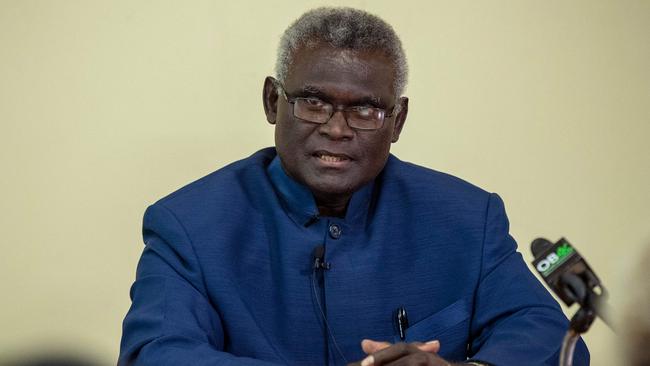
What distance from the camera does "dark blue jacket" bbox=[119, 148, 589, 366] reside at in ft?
9.31

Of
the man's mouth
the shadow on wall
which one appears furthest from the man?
the shadow on wall

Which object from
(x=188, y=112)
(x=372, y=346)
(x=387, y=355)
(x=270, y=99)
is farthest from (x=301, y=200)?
(x=188, y=112)

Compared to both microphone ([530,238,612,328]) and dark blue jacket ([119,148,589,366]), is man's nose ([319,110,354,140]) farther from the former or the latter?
microphone ([530,238,612,328])

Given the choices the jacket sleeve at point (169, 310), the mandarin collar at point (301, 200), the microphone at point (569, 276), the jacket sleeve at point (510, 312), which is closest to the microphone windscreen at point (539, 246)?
the microphone at point (569, 276)

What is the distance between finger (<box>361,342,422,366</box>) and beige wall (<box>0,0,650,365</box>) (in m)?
1.37

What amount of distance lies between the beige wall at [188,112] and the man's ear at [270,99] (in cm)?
58

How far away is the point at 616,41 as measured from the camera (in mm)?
4121

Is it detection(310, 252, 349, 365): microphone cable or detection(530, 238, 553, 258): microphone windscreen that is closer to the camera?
detection(530, 238, 553, 258): microphone windscreen

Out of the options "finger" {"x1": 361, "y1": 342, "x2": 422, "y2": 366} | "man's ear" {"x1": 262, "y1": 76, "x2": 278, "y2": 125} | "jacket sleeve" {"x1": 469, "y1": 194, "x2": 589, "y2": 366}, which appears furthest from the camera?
"man's ear" {"x1": 262, "y1": 76, "x2": 278, "y2": 125}

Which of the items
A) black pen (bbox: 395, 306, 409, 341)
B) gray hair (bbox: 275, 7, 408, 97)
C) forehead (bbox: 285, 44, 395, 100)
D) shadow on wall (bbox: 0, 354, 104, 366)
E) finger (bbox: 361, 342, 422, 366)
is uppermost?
gray hair (bbox: 275, 7, 408, 97)

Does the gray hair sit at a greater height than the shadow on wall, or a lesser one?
greater

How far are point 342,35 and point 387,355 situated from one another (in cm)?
93

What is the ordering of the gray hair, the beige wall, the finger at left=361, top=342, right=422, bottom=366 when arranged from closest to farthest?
1. the finger at left=361, top=342, right=422, bottom=366
2. the gray hair
3. the beige wall

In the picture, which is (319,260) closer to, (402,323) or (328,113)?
(402,323)
